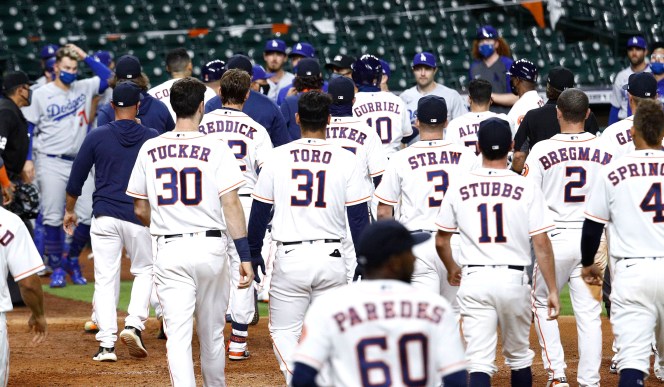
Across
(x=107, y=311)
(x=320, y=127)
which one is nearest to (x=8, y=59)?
(x=107, y=311)

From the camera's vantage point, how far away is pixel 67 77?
11898 mm

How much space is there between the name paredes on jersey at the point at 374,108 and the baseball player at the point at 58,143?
335 centimetres

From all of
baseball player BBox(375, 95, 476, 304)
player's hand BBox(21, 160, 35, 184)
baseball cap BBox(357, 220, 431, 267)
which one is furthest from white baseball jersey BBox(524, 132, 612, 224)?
player's hand BBox(21, 160, 35, 184)

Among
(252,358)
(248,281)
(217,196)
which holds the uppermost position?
(217,196)

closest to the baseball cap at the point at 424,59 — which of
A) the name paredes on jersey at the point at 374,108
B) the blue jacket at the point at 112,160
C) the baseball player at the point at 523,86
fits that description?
the name paredes on jersey at the point at 374,108

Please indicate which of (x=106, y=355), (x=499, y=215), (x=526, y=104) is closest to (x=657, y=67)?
(x=526, y=104)

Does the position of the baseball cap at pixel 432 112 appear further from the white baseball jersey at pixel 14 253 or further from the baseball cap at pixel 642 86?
the white baseball jersey at pixel 14 253

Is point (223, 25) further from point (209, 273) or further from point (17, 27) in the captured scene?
point (209, 273)

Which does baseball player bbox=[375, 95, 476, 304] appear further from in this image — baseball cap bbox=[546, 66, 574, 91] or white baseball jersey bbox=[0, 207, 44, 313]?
white baseball jersey bbox=[0, 207, 44, 313]

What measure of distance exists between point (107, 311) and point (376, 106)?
9.90 ft

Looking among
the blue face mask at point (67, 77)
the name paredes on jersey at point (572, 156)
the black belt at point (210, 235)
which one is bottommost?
the black belt at point (210, 235)

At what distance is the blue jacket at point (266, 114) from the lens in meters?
8.87

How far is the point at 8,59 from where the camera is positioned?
56.9 feet

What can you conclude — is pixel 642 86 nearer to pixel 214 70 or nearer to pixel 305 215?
pixel 305 215
